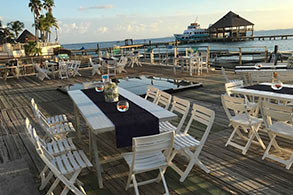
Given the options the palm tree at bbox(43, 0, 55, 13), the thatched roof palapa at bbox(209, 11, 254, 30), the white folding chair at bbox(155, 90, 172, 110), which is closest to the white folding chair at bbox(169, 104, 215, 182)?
the white folding chair at bbox(155, 90, 172, 110)

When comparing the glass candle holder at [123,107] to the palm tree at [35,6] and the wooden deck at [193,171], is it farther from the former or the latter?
the palm tree at [35,6]

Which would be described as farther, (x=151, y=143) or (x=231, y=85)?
(x=231, y=85)

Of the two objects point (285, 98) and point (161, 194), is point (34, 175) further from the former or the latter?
point (285, 98)

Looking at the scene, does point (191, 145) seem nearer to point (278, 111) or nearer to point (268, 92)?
point (278, 111)

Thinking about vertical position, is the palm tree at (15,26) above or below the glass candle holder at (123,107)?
above

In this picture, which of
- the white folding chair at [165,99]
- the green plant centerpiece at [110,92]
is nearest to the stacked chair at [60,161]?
the green plant centerpiece at [110,92]

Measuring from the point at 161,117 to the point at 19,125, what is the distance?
11.9ft

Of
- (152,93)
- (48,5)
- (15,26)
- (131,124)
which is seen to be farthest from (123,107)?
(15,26)

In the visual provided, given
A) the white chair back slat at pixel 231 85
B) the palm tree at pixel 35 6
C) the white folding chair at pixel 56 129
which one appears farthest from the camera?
the palm tree at pixel 35 6

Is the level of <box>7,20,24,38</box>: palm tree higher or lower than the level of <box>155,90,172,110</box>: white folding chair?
higher

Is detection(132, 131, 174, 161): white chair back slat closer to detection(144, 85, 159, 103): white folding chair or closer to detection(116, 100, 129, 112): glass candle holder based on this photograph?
detection(116, 100, 129, 112): glass candle holder

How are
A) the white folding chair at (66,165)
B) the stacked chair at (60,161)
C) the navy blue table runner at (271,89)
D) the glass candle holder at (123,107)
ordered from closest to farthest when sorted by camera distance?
the stacked chair at (60,161), the white folding chair at (66,165), the glass candle holder at (123,107), the navy blue table runner at (271,89)

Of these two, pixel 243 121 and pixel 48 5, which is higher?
pixel 48 5

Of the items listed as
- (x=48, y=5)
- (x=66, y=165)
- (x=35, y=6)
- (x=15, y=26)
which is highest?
(x=48, y=5)
